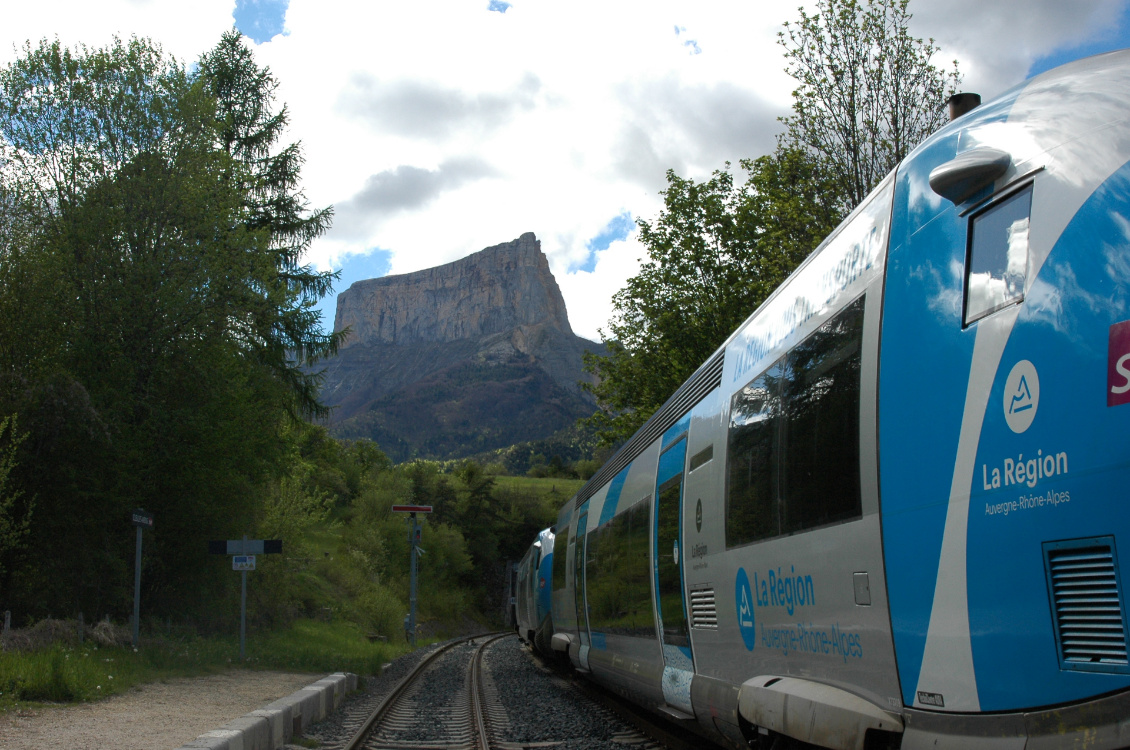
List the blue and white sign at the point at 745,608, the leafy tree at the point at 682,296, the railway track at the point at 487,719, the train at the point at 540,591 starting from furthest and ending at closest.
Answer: the leafy tree at the point at 682,296
the train at the point at 540,591
the railway track at the point at 487,719
the blue and white sign at the point at 745,608

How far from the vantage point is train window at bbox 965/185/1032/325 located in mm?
3057

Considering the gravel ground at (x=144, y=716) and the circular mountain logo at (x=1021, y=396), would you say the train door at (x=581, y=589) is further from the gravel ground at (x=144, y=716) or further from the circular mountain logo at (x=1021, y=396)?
the circular mountain logo at (x=1021, y=396)

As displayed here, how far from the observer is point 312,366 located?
28.6 metres

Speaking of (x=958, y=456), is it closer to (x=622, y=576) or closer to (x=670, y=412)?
→ (x=670, y=412)

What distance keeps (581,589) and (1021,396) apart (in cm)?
1248

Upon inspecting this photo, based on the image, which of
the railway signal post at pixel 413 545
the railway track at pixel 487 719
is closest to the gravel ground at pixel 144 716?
the railway track at pixel 487 719

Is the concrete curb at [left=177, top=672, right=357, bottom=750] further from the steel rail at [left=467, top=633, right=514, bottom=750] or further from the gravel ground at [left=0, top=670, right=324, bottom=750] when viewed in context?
the steel rail at [left=467, top=633, right=514, bottom=750]

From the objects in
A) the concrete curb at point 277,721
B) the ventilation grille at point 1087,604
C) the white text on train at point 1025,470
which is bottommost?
the concrete curb at point 277,721

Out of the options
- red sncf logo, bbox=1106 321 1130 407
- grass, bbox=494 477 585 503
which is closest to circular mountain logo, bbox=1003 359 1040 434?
red sncf logo, bbox=1106 321 1130 407

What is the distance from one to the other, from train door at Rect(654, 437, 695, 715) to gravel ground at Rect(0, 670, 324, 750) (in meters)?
4.49

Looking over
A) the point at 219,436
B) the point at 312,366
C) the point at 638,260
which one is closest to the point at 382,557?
the point at 312,366

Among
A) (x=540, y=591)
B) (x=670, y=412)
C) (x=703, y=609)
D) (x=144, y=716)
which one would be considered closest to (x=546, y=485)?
(x=540, y=591)

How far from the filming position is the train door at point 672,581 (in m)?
7.66

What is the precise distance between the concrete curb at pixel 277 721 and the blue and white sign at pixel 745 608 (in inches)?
176
